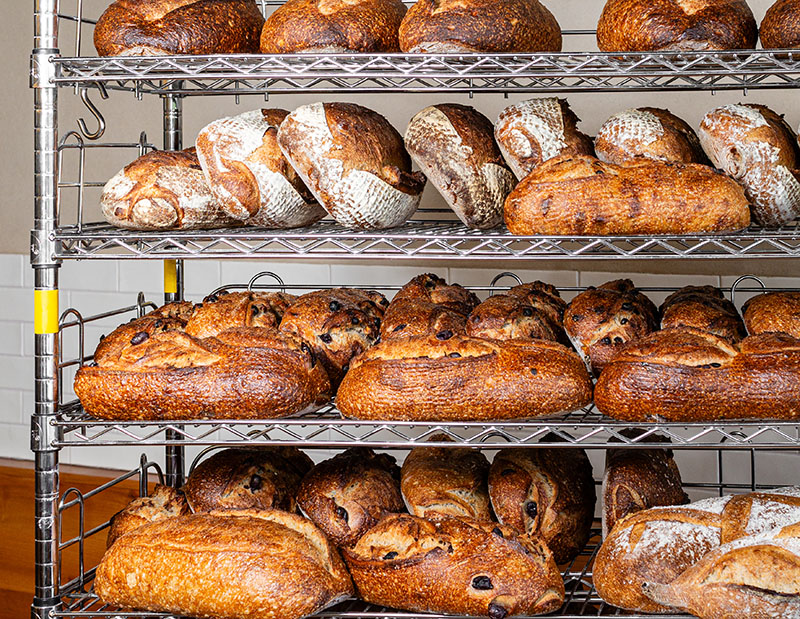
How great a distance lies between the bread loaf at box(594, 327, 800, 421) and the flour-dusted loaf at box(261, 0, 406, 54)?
0.79 meters

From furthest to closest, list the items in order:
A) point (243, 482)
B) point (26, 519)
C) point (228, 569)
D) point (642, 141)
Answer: point (26, 519), point (243, 482), point (642, 141), point (228, 569)

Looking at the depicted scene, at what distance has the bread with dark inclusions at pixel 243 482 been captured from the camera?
2.02 metres

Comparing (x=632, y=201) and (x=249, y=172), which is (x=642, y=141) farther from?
(x=249, y=172)

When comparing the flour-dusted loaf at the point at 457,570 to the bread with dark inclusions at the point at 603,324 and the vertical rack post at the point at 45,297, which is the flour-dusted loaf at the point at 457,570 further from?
the vertical rack post at the point at 45,297

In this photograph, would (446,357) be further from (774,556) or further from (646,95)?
(646,95)

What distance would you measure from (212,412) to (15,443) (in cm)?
156

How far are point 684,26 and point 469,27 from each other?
0.39 metres

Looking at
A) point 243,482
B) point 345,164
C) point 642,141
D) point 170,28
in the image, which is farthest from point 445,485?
point 170,28

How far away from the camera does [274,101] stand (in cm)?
283

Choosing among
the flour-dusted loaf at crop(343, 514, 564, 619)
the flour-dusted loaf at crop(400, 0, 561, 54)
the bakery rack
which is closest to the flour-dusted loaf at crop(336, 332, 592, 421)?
the bakery rack

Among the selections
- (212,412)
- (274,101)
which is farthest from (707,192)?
(274,101)

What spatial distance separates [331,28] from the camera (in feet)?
6.25

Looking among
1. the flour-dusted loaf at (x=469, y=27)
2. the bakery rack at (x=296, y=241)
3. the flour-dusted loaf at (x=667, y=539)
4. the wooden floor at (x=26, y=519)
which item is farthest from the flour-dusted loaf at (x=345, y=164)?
the wooden floor at (x=26, y=519)

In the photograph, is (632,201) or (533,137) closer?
(632,201)
